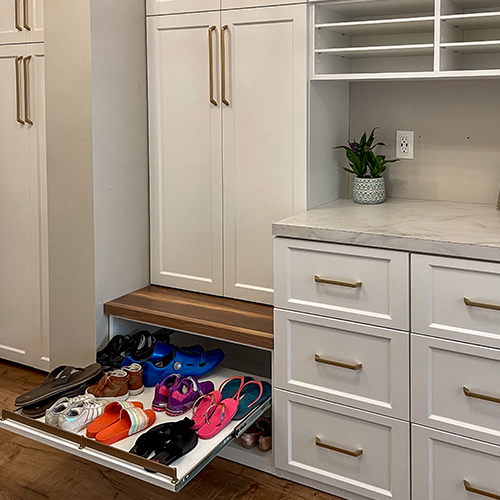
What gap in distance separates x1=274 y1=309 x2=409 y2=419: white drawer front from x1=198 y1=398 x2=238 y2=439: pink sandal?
0.21 metres

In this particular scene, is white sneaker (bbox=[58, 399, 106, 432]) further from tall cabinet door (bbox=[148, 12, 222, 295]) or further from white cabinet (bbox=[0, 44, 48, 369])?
white cabinet (bbox=[0, 44, 48, 369])

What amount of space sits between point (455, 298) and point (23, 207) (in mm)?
1924

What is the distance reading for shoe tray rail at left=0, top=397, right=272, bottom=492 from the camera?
5.66 feet

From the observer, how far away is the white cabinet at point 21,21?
265 cm

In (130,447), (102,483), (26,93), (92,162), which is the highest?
(26,93)

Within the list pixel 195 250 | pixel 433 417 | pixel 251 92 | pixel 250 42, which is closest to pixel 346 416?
pixel 433 417

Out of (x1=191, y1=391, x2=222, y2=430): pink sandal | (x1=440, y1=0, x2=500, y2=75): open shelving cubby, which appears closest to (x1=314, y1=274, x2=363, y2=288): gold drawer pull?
(x1=191, y1=391, x2=222, y2=430): pink sandal

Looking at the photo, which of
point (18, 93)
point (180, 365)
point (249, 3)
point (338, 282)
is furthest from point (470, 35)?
point (18, 93)

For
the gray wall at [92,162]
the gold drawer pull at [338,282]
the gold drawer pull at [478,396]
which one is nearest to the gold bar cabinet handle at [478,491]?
the gold drawer pull at [478,396]

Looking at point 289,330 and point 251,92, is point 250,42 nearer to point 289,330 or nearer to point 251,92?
point 251,92

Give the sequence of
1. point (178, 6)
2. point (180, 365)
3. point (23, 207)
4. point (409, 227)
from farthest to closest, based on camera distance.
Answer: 1. point (23, 207)
2. point (178, 6)
3. point (180, 365)
4. point (409, 227)

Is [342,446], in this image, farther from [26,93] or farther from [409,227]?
[26,93]

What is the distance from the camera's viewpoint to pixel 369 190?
2410 mm

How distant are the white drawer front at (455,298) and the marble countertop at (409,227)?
0.04 m
